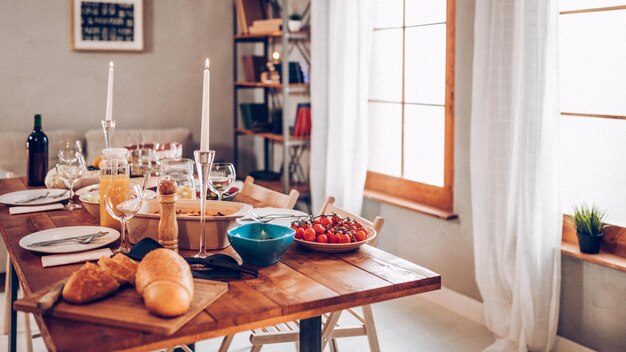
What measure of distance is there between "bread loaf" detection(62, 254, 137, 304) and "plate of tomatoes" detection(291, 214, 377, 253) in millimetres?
520

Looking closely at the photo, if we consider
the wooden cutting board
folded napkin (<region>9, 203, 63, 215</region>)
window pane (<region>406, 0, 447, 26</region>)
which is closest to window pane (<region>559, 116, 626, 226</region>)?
window pane (<region>406, 0, 447, 26</region>)

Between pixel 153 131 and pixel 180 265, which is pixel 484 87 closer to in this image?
pixel 180 265

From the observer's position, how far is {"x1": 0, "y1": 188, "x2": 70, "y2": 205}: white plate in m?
2.54

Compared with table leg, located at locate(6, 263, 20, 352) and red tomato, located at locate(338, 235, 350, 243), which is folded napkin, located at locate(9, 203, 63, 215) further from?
red tomato, located at locate(338, 235, 350, 243)

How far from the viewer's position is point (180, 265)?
1.46 metres

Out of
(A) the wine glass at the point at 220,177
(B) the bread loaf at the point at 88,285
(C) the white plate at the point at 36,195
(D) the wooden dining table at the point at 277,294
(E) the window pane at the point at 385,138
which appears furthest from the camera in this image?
(E) the window pane at the point at 385,138

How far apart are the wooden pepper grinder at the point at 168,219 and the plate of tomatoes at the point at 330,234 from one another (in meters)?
0.35

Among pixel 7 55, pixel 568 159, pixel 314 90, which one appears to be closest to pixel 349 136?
pixel 314 90

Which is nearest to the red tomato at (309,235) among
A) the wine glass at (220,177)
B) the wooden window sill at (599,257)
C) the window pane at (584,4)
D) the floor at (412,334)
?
the wine glass at (220,177)

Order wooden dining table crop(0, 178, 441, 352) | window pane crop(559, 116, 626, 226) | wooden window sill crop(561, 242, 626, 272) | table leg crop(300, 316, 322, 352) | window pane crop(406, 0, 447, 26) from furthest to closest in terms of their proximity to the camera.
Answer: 1. window pane crop(406, 0, 447, 26)
2. window pane crop(559, 116, 626, 226)
3. wooden window sill crop(561, 242, 626, 272)
4. table leg crop(300, 316, 322, 352)
5. wooden dining table crop(0, 178, 441, 352)

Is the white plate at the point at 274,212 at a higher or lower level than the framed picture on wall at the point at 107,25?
lower

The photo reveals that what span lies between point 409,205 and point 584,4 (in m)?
1.47

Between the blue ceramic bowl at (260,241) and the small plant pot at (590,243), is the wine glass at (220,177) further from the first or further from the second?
the small plant pot at (590,243)

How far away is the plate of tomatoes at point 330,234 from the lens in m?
1.84
